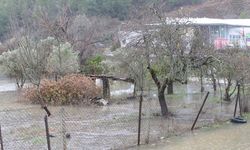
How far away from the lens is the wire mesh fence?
1230 cm

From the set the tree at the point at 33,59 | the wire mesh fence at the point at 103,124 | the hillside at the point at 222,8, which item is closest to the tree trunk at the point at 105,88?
the wire mesh fence at the point at 103,124

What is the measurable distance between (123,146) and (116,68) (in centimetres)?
1478

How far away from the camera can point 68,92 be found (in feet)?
72.1

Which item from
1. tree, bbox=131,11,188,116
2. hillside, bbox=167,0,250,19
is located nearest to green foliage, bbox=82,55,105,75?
tree, bbox=131,11,188,116

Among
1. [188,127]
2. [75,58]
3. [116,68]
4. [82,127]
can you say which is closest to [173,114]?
[188,127]

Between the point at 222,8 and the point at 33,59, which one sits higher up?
the point at 222,8

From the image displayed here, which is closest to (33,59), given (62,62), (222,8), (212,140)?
(62,62)

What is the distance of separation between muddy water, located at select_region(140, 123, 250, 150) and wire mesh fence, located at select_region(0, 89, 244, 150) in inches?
19.3

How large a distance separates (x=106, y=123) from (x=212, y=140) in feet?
12.8

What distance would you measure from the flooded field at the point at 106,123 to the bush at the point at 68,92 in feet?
2.58

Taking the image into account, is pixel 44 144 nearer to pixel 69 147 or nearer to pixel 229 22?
pixel 69 147

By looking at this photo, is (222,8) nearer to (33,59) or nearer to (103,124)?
(33,59)

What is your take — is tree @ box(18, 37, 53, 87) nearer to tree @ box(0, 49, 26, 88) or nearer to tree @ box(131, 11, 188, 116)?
tree @ box(0, 49, 26, 88)

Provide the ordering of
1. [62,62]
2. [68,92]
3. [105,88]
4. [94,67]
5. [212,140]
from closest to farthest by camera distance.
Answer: [212,140] < [68,92] < [105,88] < [62,62] < [94,67]
